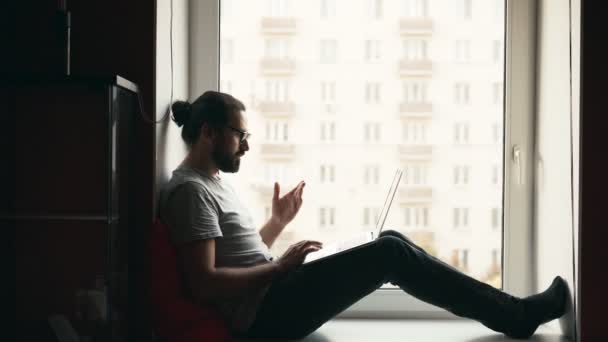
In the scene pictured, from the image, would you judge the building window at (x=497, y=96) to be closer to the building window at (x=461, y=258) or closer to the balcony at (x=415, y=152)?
the balcony at (x=415, y=152)

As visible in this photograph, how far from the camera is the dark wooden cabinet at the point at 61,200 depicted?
1562 mm

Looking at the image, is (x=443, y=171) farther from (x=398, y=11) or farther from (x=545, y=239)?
(x=398, y=11)

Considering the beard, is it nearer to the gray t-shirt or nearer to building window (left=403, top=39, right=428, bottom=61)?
the gray t-shirt

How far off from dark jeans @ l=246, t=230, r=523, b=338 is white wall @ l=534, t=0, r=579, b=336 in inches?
11.1

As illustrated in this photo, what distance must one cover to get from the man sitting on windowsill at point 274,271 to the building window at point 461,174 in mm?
457

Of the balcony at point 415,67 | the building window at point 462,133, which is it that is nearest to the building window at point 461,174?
the building window at point 462,133

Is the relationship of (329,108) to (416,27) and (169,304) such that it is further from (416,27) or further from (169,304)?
(169,304)

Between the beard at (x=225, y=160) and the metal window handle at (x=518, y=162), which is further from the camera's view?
the metal window handle at (x=518, y=162)

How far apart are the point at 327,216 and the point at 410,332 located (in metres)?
0.50

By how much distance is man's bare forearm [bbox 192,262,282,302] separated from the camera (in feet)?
5.50
